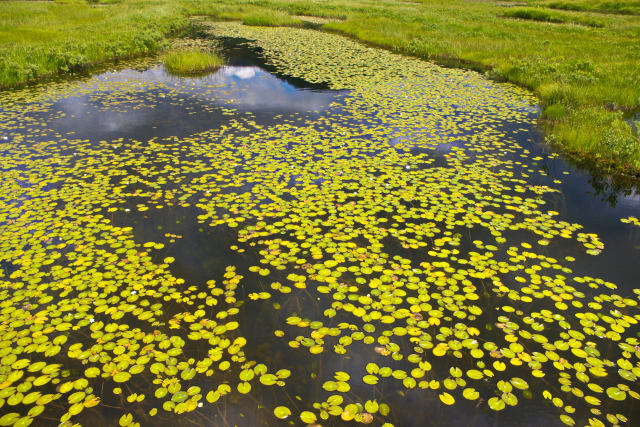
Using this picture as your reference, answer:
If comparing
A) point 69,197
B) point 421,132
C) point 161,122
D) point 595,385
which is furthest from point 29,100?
point 595,385

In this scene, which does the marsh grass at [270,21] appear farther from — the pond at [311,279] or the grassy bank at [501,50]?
the pond at [311,279]

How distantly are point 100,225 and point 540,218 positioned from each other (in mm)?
8014

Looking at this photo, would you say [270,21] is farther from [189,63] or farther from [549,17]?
[549,17]

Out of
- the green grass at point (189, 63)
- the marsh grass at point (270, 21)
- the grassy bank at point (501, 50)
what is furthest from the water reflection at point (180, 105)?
the marsh grass at point (270, 21)

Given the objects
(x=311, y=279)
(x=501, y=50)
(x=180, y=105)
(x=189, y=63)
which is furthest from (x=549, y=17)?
(x=311, y=279)

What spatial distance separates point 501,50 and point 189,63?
17456 millimetres

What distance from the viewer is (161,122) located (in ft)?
39.2

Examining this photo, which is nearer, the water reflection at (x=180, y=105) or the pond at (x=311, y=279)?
the pond at (x=311, y=279)

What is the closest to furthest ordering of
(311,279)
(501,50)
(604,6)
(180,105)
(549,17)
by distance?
(311,279)
(180,105)
(501,50)
(549,17)
(604,6)

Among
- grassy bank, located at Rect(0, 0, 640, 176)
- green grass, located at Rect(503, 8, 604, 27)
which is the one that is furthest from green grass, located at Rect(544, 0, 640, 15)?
grassy bank, located at Rect(0, 0, 640, 176)

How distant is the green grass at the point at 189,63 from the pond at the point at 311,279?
28.6 feet

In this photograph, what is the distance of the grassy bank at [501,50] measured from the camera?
1061 centimetres

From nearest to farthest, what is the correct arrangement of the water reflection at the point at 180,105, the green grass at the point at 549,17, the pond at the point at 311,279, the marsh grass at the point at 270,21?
the pond at the point at 311,279, the water reflection at the point at 180,105, the marsh grass at the point at 270,21, the green grass at the point at 549,17

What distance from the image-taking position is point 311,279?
5.41m
